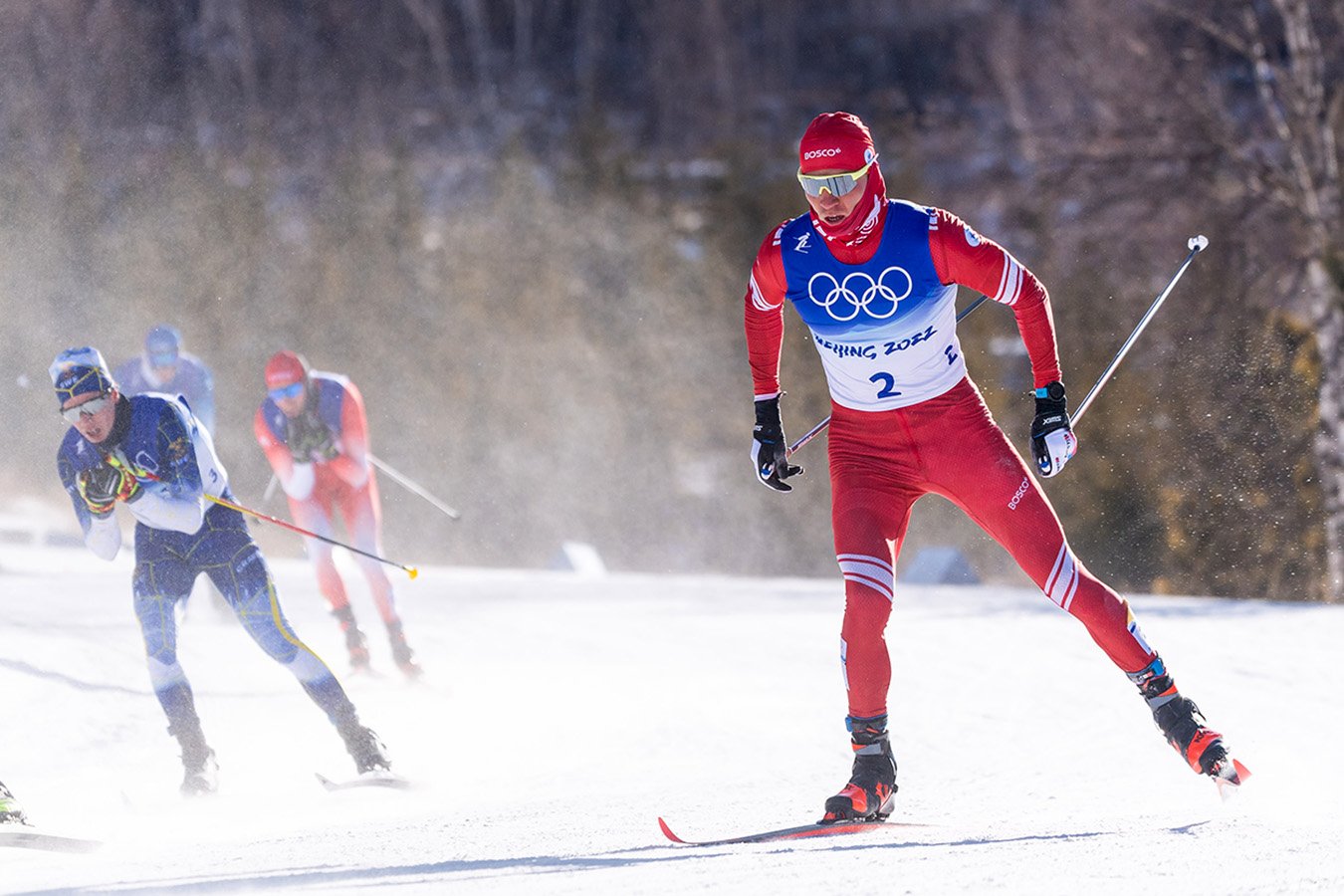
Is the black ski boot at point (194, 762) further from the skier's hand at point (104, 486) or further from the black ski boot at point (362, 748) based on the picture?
the skier's hand at point (104, 486)

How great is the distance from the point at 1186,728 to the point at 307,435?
18.1ft

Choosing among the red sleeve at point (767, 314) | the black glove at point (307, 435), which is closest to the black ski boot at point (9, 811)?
the red sleeve at point (767, 314)

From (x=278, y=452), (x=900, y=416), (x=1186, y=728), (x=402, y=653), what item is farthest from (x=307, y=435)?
(x=1186, y=728)

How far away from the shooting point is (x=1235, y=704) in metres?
7.60

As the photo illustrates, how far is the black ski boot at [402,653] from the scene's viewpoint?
8.87 m

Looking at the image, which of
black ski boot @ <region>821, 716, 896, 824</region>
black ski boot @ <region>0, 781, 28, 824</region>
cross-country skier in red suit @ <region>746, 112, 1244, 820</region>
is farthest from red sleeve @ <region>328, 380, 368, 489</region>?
black ski boot @ <region>821, 716, 896, 824</region>

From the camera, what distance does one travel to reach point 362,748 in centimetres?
614

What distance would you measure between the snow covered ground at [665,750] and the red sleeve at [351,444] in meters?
1.13

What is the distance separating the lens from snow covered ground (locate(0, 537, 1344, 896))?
4.34 meters

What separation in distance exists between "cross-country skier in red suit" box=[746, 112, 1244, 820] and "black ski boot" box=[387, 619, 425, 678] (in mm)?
4218

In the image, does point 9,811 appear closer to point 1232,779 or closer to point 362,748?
point 362,748

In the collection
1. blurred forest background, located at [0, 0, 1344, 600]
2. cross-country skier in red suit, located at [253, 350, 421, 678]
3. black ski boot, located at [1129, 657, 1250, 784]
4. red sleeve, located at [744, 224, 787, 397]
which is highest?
blurred forest background, located at [0, 0, 1344, 600]

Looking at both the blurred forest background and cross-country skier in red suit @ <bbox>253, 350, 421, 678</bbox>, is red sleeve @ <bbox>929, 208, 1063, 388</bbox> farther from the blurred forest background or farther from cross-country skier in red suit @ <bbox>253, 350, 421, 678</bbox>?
the blurred forest background

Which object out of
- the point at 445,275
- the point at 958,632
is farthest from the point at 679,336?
the point at 958,632
